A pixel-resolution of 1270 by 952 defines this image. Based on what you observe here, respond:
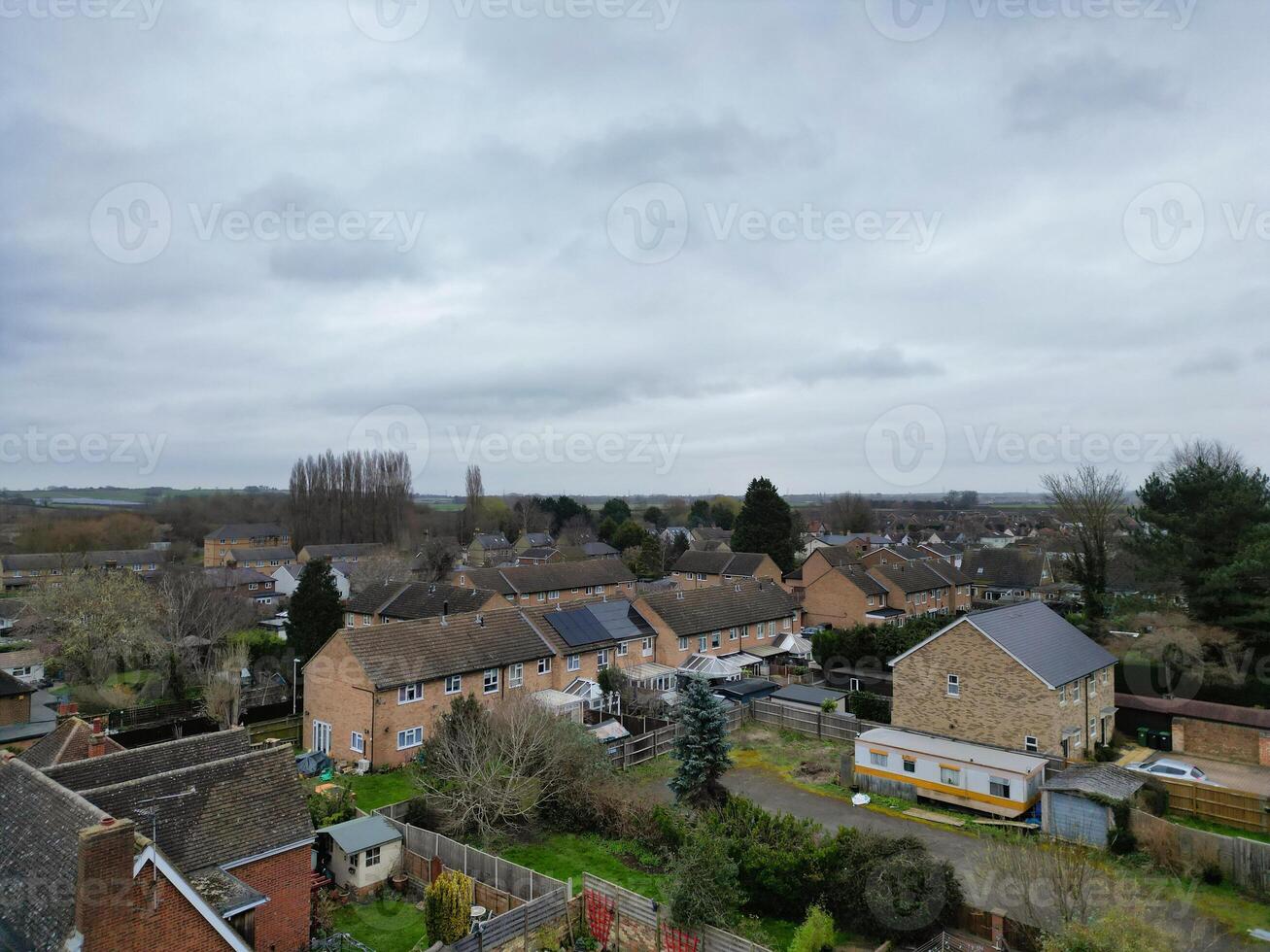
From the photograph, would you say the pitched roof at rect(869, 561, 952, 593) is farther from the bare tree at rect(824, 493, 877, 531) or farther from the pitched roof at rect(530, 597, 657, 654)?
the bare tree at rect(824, 493, 877, 531)

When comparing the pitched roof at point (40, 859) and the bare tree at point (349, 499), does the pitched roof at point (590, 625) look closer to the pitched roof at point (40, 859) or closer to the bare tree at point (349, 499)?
the pitched roof at point (40, 859)

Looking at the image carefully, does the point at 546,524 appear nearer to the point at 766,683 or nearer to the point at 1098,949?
the point at 766,683

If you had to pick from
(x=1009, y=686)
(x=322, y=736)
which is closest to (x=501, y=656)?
(x=322, y=736)

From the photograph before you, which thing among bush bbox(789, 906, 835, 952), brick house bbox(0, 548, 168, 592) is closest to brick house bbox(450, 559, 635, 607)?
brick house bbox(0, 548, 168, 592)

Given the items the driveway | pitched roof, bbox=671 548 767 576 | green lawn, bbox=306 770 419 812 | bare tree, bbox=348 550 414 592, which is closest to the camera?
green lawn, bbox=306 770 419 812

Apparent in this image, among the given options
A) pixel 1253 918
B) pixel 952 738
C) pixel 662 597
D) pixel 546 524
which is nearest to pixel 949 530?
pixel 546 524
